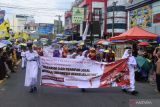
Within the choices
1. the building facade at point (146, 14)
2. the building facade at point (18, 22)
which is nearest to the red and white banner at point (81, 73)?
the building facade at point (146, 14)

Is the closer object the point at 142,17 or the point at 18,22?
the point at 142,17

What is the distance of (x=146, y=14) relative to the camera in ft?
134

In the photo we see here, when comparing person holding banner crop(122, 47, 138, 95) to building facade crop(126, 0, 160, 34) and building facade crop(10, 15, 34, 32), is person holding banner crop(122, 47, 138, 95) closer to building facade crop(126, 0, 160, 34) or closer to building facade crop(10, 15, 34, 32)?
building facade crop(126, 0, 160, 34)

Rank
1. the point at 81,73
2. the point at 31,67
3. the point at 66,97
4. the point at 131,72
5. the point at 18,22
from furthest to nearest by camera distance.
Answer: the point at 18,22
the point at 81,73
the point at 31,67
the point at 131,72
the point at 66,97

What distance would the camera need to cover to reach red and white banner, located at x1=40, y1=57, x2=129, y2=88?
49.8 feet

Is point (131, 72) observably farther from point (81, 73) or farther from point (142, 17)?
point (142, 17)

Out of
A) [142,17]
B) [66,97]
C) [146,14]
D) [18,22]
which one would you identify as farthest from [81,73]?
[18,22]

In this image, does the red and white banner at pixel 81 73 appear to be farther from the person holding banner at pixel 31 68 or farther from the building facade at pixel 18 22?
the building facade at pixel 18 22

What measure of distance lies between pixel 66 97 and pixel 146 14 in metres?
28.3

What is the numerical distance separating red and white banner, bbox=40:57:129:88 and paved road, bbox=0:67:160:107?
12.7 inches

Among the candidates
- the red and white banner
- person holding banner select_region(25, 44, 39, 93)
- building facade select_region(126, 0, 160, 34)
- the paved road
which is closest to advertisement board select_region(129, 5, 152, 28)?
building facade select_region(126, 0, 160, 34)

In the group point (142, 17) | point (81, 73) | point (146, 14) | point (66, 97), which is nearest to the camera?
point (66, 97)

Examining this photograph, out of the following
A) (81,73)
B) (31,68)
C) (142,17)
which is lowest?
(81,73)

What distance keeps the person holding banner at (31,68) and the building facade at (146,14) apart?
22283mm
